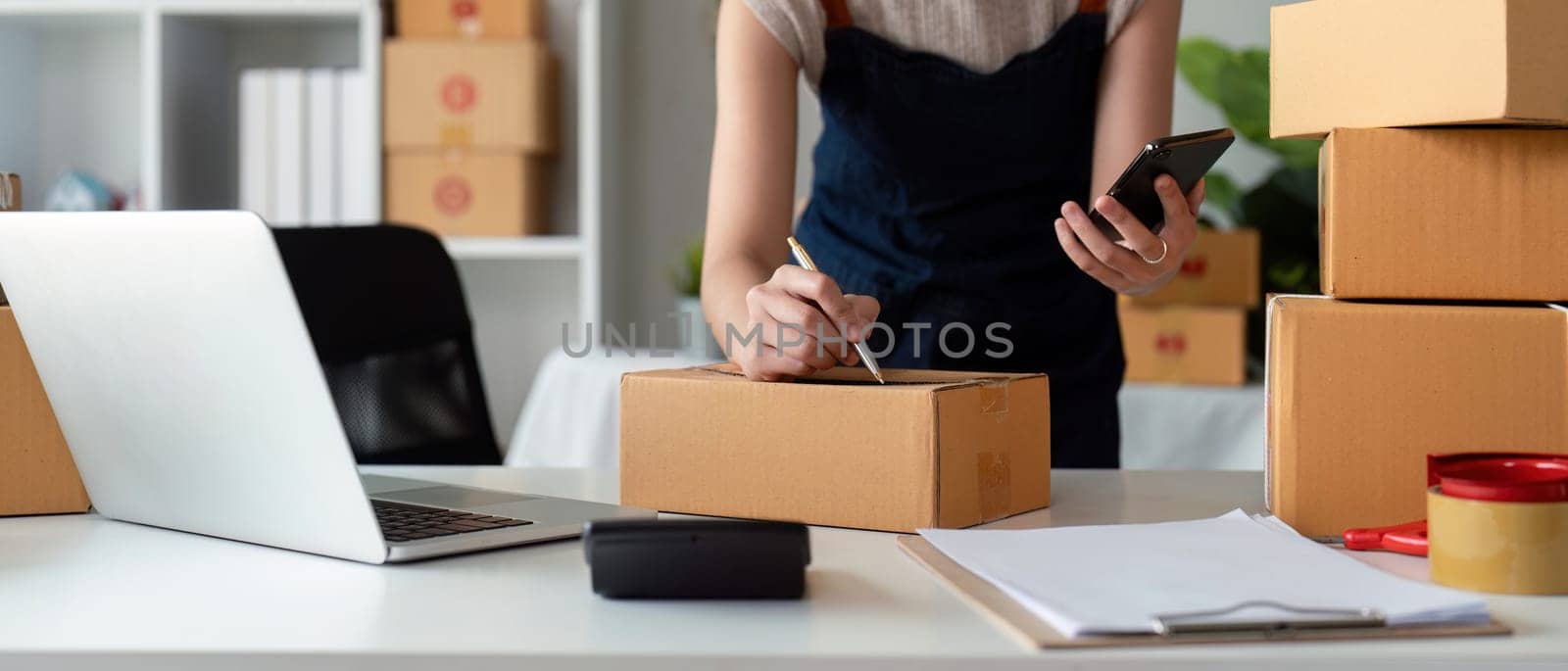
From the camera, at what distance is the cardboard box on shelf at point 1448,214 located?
2.66 feet

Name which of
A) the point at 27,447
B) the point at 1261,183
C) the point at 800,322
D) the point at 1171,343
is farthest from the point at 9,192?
the point at 1261,183

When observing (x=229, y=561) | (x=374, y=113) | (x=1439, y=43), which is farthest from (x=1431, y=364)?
(x=374, y=113)

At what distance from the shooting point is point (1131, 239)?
1.00m

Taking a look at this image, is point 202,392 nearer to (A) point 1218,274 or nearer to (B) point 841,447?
(B) point 841,447

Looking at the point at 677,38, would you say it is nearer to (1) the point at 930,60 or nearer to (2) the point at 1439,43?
(1) the point at 930,60

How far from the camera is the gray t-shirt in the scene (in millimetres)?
1268

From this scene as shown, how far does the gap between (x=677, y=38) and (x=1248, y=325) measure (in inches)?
52.6

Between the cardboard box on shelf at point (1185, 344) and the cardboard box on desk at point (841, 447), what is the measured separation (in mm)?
1577

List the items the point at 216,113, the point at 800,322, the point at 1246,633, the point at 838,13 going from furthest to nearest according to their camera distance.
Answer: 1. the point at 216,113
2. the point at 838,13
3. the point at 800,322
4. the point at 1246,633

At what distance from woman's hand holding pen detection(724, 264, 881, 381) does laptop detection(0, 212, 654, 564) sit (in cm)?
13

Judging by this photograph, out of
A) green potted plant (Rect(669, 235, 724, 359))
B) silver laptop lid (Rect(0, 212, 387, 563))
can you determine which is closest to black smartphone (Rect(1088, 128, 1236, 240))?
silver laptop lid (Rect(0, 212, 387, 563))

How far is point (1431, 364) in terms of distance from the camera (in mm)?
811

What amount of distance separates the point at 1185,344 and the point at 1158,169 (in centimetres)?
156

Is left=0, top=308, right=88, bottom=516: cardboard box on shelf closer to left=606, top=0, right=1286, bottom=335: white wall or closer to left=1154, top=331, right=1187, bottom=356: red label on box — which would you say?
left=1154, top=331, right=1187, bottom=356: red label on box
